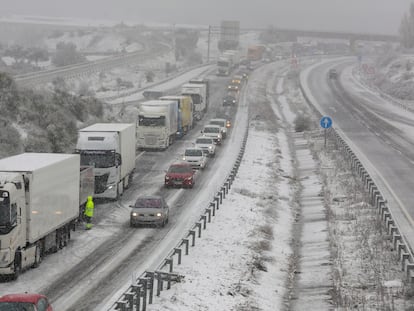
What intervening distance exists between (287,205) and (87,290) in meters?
21.6

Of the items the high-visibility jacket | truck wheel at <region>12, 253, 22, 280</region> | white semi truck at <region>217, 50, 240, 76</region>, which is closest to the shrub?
the high-visibility jacket

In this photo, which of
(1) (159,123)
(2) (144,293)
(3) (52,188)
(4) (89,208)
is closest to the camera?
(2) (144,293)

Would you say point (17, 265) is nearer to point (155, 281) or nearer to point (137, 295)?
point (155, 281)

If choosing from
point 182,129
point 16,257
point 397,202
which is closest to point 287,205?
point 397,202

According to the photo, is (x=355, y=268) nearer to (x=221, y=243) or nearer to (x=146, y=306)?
(x=221, y=243)

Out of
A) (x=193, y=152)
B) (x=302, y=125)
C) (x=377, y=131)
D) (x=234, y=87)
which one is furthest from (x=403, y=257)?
(x=234, y=87)

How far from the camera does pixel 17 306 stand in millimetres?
19016

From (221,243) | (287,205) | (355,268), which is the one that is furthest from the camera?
(287,205)

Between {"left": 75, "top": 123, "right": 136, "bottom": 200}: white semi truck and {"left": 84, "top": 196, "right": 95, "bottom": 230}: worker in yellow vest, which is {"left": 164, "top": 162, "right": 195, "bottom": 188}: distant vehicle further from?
{"left": 84, "top": 196, "right": 95, "bottom": 230}: worker in yellow vest

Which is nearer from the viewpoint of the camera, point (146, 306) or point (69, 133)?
point (146, 306)

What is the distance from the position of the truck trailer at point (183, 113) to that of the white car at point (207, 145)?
309 inches

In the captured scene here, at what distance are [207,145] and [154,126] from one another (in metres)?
4.27

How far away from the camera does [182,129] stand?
2881 inches

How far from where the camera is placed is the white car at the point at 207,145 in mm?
61281
